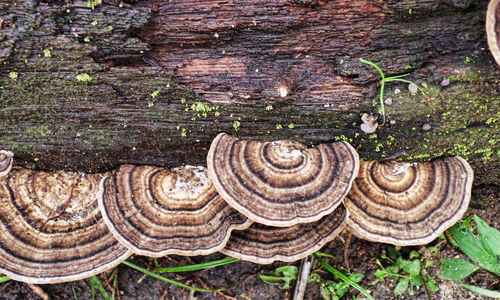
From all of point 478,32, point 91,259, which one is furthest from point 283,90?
point 91,259

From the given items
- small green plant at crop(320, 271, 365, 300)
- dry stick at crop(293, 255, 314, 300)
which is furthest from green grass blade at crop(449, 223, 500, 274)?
dry stick at crop(293, 255, 314, 300)

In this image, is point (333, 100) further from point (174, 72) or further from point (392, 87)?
point (174, 72)

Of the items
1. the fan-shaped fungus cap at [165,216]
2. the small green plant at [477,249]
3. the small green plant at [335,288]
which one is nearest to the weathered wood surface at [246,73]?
the fan-shaped fungus cap at [165,216]

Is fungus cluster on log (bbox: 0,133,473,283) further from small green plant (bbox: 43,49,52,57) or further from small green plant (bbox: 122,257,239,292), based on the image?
small green plant (bbox: 43,49,52,57)

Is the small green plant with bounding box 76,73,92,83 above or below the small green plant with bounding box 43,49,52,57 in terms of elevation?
below

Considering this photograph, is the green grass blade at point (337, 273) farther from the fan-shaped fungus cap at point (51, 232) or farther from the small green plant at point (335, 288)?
the fan-shaped fungus cap at point (51, 232)
